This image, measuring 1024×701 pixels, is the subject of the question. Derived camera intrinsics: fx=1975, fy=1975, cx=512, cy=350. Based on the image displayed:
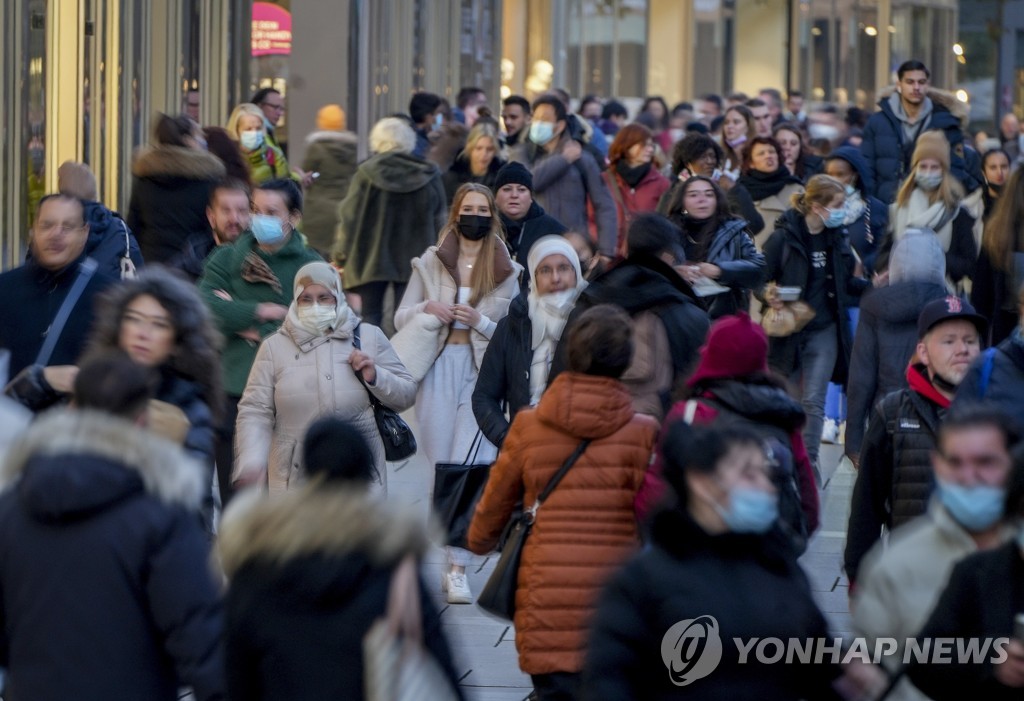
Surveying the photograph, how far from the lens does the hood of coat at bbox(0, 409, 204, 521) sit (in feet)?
14.1

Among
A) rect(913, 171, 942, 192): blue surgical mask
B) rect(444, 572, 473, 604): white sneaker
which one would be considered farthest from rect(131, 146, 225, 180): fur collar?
rect(913, 171, 942, 192): blue surgical mask

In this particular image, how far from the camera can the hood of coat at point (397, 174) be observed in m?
13.2

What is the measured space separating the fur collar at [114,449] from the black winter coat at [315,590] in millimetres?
430

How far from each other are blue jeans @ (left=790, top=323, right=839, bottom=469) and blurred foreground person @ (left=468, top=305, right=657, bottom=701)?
509cm

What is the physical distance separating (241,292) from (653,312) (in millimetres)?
2224

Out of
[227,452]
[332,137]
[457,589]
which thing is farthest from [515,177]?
[332,137]

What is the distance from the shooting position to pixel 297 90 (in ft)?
69.5

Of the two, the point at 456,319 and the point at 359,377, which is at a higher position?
the point at 456,319

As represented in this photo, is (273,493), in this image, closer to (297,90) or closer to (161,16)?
(161,16)

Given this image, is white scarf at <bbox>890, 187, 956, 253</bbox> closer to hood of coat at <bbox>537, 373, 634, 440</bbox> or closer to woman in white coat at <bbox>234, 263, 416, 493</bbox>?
woman in white coat at <bbox>234, 263, 416, 493</bbox>

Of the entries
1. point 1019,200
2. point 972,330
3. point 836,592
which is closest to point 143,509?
point 972,330

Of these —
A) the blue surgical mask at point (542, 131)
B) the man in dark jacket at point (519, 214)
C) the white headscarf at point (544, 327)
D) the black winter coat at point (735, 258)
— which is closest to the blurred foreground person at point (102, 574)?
the white headscarf at point (544, 327)

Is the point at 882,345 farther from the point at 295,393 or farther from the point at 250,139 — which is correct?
the point at 250,139

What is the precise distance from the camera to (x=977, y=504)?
15.3 ft
